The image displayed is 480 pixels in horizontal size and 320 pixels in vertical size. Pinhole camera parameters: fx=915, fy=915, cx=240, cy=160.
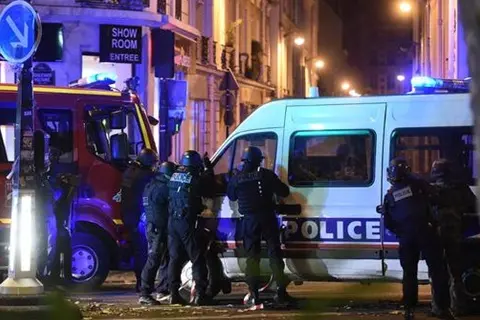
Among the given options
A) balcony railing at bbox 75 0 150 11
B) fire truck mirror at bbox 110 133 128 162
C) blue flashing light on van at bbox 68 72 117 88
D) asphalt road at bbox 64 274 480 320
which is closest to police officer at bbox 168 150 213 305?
asphalt road at bbox 64 274 480 320

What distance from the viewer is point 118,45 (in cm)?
2130

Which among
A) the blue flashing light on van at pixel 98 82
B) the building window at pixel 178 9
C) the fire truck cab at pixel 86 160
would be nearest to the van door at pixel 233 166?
the fire truck cab at pixel 86 160

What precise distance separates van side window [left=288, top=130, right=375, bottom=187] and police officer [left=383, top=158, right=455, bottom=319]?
79 centimetres

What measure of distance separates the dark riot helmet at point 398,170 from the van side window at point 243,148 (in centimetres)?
171

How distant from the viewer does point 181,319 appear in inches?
380

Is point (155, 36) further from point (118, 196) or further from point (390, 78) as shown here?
point (390, 78)

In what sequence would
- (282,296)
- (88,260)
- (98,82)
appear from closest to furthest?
(282,296) → (88,260) → (98,82)

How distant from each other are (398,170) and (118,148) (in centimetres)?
491

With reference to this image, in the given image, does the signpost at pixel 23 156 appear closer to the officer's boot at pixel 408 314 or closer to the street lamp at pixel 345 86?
the officer's boot at pixel 408 314

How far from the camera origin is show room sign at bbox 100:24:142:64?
21266 millimetres

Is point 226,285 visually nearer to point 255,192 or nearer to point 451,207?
point 255,192

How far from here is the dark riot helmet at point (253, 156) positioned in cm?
1007

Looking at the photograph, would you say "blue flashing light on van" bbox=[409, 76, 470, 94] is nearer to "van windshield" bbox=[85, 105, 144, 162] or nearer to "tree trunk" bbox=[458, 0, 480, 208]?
"van windshield" bbox=[85, 105, 144, 162]

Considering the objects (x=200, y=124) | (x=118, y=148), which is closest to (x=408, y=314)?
(x=118, y=148)
